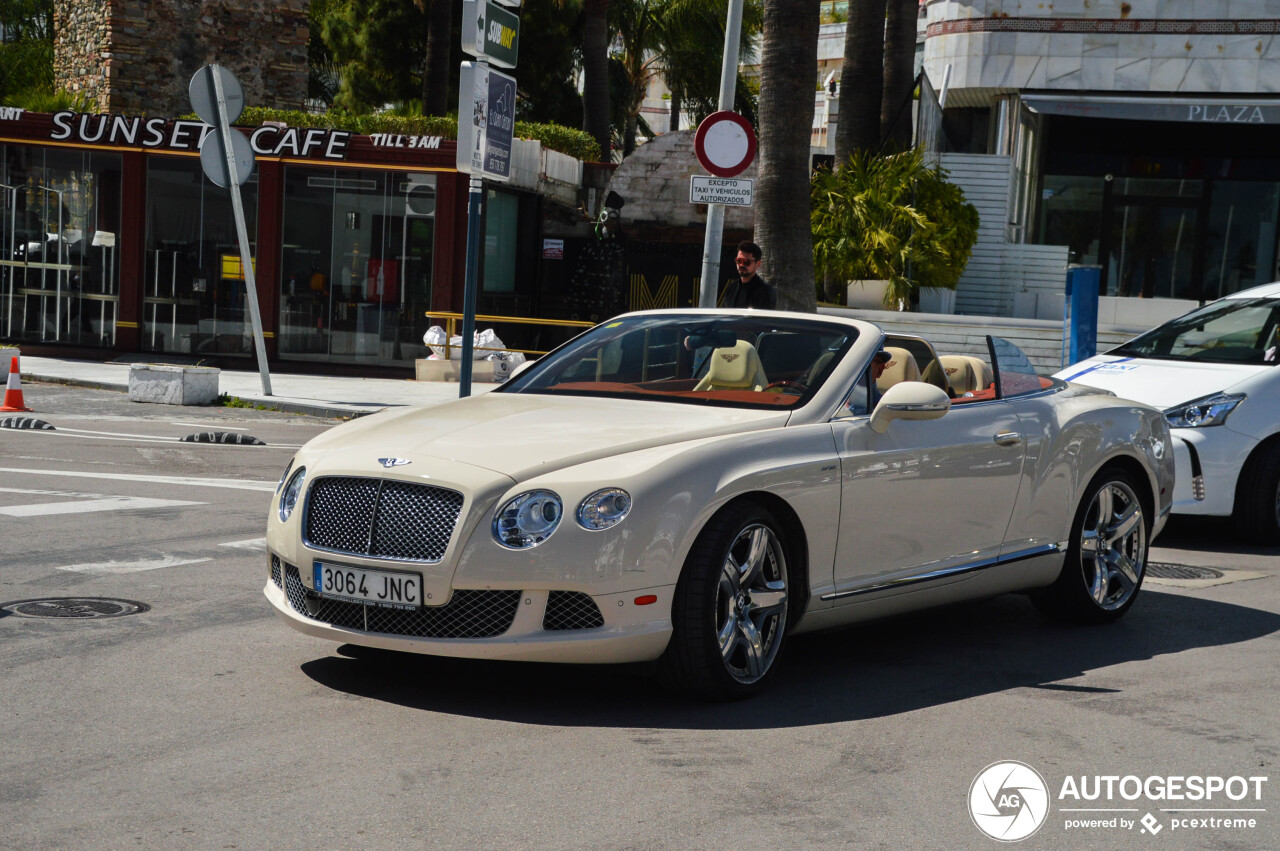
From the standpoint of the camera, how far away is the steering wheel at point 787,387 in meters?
5.89

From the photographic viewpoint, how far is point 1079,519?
6.96m

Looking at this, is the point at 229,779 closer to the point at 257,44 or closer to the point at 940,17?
the point at 940,17

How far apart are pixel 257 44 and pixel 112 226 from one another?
9464 millimetres

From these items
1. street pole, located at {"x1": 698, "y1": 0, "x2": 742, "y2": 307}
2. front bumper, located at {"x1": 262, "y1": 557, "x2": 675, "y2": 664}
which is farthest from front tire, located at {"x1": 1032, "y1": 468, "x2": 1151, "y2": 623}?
street pole, located at {"x1": 698, "y1": 0, "x2": 742, "y2": 307}

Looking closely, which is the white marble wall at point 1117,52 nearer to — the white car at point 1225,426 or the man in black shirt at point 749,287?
the man in black shirt at point 749,287

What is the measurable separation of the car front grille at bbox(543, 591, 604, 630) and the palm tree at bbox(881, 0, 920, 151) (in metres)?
22.3

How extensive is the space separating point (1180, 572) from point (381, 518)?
17.6 feet

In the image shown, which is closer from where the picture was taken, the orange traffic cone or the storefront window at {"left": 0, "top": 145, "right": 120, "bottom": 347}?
the orange traffic cone

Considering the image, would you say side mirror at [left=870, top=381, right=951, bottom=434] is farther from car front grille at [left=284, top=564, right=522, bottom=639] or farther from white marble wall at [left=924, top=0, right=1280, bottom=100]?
white marble wall at [left=924, top=0, right=1280, bottom=100]

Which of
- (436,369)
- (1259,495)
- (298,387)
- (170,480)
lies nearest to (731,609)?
(1259,495)

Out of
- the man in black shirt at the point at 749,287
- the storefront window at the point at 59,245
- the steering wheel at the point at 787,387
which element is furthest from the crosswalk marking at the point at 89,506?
Answer: the storefront window at the point at 59,245

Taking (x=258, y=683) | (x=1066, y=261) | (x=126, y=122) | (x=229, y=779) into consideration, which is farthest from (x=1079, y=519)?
(x=1066, y=261)

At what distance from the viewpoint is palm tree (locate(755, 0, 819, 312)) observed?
17250mm

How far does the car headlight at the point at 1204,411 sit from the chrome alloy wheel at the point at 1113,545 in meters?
2.38
